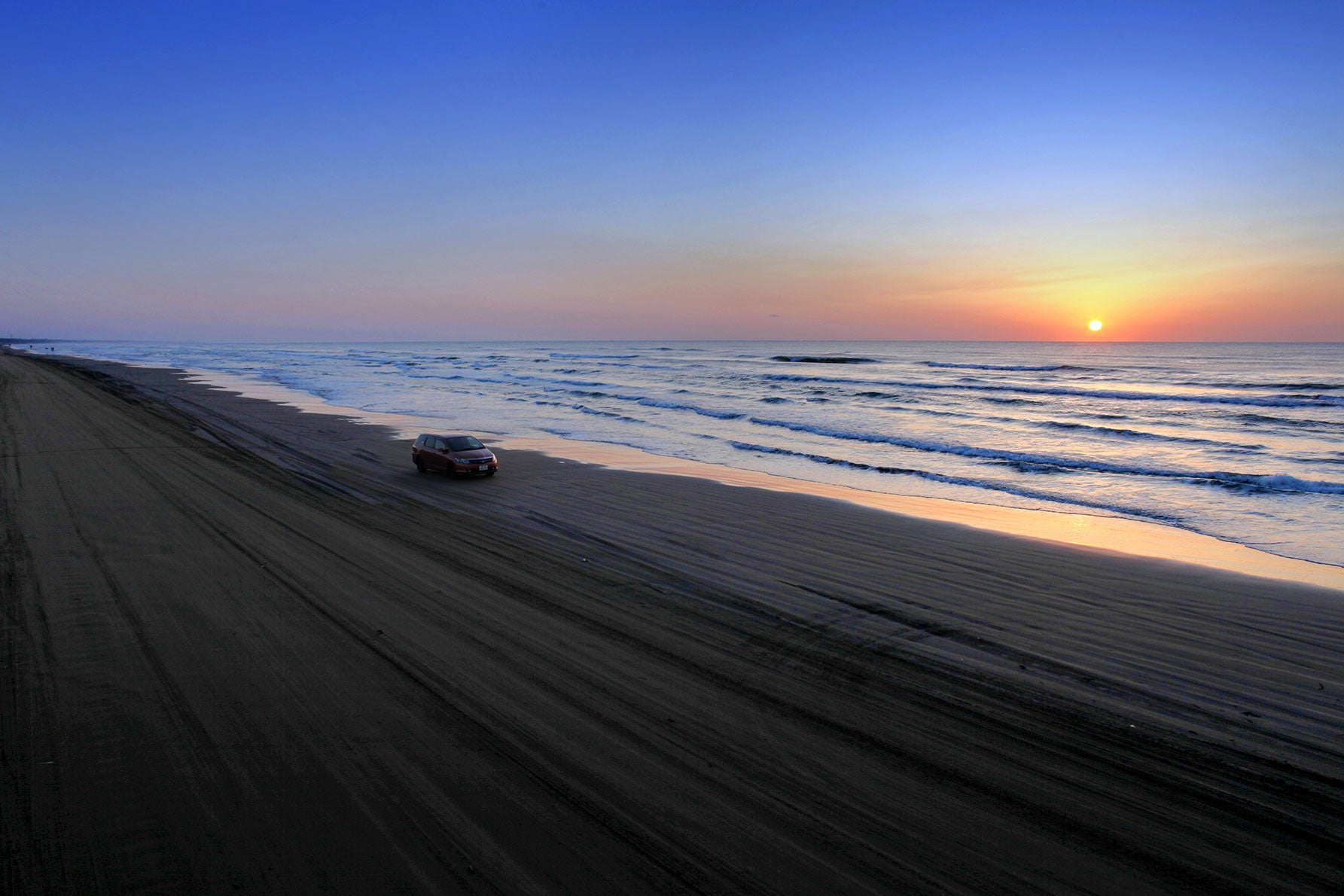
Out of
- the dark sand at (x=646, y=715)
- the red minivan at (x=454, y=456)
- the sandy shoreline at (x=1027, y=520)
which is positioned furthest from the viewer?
the red minivan at (x=454, y=456)

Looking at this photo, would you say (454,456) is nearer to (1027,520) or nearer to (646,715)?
(646,715)

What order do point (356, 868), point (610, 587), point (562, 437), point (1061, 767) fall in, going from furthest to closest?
1. point (562, 437)
2. point (610, 587)
3. point (1061, 767)
4. point (356, 868)

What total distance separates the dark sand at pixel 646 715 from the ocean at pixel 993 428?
8648mm

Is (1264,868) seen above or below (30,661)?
below

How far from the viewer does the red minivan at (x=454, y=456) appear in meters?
23.8

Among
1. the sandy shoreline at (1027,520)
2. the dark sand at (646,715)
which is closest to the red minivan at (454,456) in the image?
the sandy shoreline at (1027,520)

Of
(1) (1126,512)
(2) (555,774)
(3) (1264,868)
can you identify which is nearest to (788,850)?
(2) (555,774)

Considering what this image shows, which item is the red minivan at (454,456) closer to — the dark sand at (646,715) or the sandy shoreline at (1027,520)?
the sandy shoreline at (1027,520)

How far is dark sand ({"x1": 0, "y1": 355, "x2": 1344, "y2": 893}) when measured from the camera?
6254 millimetres

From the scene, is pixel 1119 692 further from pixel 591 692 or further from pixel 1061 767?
pixel 591 692

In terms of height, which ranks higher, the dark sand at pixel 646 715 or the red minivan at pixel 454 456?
the red minivan at pixel 454 456

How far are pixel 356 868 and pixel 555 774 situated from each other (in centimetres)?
205

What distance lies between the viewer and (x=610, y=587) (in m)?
13.3

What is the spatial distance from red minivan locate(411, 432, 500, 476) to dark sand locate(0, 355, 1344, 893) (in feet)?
22.1
